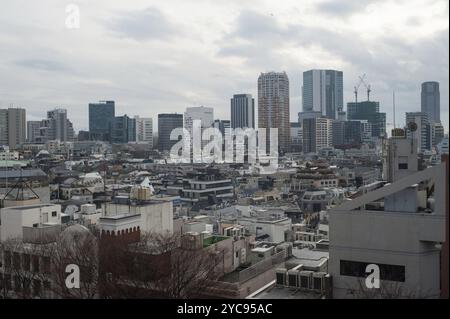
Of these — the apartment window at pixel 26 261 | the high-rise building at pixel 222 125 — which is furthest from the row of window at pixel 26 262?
the high-rise building at pixel 222 125

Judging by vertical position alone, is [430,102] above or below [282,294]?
above

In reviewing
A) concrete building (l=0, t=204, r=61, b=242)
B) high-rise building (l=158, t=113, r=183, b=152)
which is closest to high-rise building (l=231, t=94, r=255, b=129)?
high-rise building (l=158, t=113, r=183, b=152)

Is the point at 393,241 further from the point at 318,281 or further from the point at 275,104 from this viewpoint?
the point at 275,104

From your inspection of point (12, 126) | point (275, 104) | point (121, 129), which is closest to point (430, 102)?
point (275, 104)

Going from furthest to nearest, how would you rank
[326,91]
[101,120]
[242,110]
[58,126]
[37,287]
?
[326,91], [101,120], [58,126], [242,110], [37,287]

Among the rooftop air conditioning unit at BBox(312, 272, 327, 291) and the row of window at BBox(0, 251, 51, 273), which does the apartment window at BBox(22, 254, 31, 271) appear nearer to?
the row of window at BBox(0, 251, 51, 273)

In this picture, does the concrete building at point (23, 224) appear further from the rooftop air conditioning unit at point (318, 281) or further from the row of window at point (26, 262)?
the rooftop air conditioning unit at point (318, 281)
